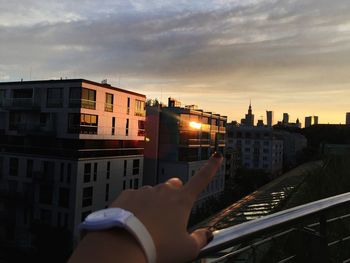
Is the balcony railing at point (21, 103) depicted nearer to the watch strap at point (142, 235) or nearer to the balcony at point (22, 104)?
the balcony at point (22, 104)

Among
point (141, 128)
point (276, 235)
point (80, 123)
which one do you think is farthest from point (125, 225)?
point (141, 128)

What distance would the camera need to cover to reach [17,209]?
20125 millimetres

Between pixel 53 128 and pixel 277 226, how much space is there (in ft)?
63.5

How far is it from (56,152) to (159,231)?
19.5 meters

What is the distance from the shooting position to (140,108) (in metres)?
23.8

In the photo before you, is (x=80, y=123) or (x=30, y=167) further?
(x=30, y=167)

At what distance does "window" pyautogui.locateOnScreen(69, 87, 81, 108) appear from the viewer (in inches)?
745

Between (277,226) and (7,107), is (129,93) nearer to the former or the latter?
(7,107)

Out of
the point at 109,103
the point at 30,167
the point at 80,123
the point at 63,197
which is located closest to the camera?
the point at 80,123

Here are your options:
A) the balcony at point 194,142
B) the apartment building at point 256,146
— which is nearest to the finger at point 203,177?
the balcony at point 194,142

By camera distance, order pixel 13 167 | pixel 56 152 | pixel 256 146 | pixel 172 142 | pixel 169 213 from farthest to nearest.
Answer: pixel 256 146 < pixel 172 142 < pixel 13 167 < pixel 56 152 < pixel 169 213

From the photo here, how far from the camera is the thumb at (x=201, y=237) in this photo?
848mm

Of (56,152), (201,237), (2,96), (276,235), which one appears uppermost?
(2,96)

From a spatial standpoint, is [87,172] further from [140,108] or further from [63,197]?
[140,108]
